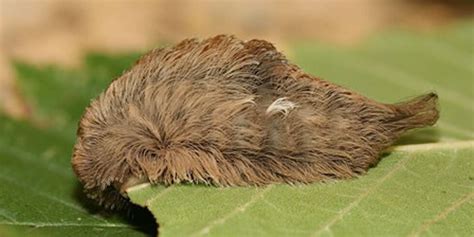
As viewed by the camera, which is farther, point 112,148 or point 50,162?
point 50,162

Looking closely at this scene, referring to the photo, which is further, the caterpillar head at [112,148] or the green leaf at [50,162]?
the green leaf at [50,162]

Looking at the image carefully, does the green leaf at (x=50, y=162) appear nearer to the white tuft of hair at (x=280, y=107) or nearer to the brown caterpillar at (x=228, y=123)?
the brown caterpillar at (x=228, y=123)

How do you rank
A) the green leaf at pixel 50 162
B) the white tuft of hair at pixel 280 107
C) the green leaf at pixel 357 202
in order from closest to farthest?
the green leaf at pixel 357 202 < the white tuft of hair at pixel 280 107 < the green leaf at pixel 50 162

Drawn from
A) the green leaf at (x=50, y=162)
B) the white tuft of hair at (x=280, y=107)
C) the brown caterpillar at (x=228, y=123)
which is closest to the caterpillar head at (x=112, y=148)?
the brown caterpillar at (x=228, y=123)

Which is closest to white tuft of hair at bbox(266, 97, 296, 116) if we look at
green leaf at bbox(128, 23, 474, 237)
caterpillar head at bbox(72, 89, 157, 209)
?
green leaf at bbox(128, 23, 474, 237)

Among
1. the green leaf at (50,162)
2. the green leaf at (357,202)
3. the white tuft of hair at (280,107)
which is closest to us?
the green leaf at (357,202)

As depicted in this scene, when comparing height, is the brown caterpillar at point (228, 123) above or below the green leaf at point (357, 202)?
above

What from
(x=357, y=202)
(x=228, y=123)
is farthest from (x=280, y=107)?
(x=357, y=202)

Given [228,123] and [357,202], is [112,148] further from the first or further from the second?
[357,202]

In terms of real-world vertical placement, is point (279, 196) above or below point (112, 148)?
below
